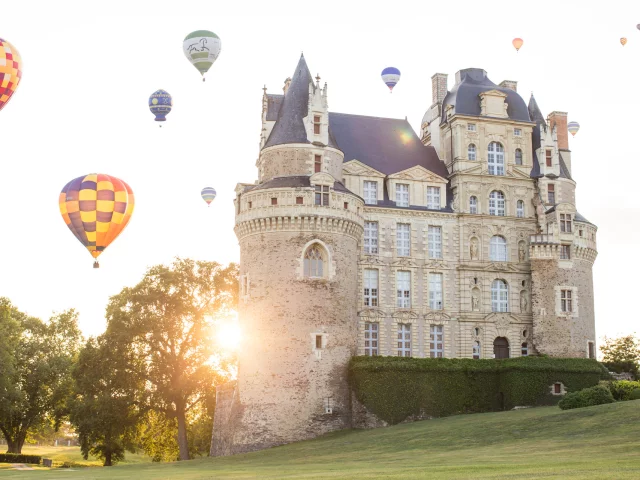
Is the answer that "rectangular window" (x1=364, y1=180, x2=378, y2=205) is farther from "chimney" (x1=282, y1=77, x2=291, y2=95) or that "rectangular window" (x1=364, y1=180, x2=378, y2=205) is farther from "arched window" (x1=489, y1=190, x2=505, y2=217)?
"chimney" (x1=282, y1=77, x2=291, y2=95)

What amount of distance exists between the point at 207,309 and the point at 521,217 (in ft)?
67.9

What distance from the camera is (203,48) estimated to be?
53031mm

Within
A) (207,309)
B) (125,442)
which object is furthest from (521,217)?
(125,442)

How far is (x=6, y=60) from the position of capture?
4822 cm

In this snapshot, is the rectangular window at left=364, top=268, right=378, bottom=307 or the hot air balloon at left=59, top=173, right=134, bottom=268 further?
the rectangular window at left=364, top=268, right=378, bottom=307

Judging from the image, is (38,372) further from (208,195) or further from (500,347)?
(500,347)

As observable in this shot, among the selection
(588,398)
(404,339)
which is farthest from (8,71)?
(588,398)

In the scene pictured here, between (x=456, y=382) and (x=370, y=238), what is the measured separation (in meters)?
9.76

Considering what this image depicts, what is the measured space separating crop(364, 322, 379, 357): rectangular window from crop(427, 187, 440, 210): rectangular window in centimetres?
828

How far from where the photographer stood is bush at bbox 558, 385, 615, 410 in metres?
41.3

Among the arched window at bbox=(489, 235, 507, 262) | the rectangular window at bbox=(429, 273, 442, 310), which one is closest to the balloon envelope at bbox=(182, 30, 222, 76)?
the rectangular window at bbox=(429, 273, 442, 310)

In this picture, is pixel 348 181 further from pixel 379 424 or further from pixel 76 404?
pixel 76 404

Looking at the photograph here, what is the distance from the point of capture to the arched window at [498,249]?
56.9 metres

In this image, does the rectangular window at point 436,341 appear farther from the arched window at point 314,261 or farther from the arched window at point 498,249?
the arched window at point 314,261
